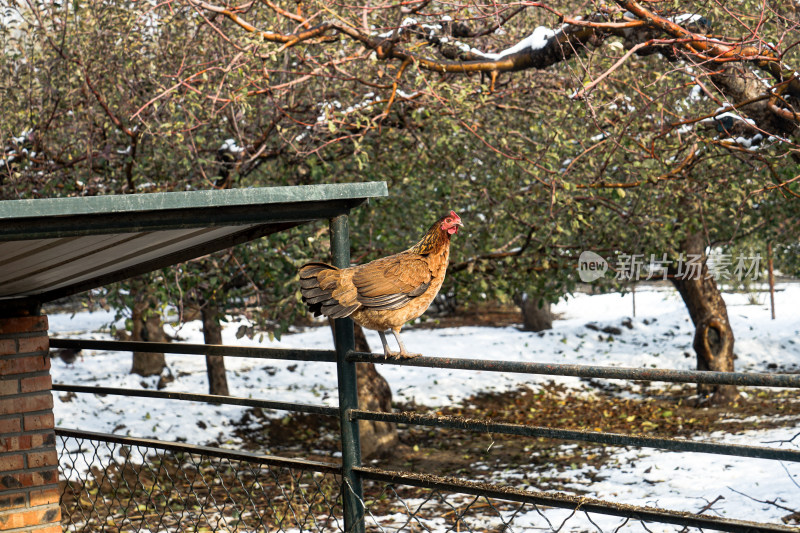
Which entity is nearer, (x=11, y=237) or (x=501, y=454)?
(x=11, y=237)

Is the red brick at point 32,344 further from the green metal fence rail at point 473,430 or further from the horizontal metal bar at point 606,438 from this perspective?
the horizontal metal bar at point 606,438

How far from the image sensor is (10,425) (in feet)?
15.3

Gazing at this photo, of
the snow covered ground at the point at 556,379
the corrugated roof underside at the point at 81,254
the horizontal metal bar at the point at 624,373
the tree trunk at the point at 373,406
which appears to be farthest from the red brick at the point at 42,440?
the tree trunk at the point at 373,406

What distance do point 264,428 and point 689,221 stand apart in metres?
7.39

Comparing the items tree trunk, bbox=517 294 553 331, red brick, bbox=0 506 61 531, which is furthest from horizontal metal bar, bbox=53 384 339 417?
tree trunk, bbox=517 294 553 331

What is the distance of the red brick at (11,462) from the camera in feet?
15.2

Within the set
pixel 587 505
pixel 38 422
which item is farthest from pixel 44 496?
pixel 587 505

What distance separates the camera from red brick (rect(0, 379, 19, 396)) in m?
4.69

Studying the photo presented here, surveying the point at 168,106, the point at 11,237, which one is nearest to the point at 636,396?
the point at 168,106

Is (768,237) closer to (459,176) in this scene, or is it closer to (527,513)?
(459,176)

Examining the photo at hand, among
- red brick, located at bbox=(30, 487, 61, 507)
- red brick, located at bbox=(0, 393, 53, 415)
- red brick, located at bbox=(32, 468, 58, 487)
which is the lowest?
red brick, located at bbox=(30, 487, 61, 507)

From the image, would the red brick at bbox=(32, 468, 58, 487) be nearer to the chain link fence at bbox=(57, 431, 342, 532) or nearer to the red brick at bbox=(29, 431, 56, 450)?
the red brick at bbox=(29, 431, 56, 450)

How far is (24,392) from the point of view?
15.6 feet

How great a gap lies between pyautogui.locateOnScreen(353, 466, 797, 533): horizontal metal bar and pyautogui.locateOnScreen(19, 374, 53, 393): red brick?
2390mm
